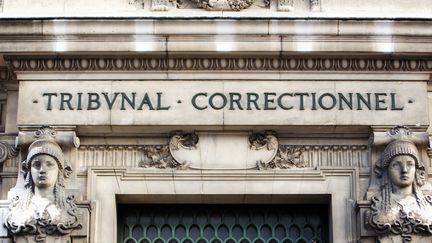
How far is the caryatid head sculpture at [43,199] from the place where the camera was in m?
17.2

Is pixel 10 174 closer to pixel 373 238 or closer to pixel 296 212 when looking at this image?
pixel 296 212

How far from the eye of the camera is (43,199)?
57.0 ft

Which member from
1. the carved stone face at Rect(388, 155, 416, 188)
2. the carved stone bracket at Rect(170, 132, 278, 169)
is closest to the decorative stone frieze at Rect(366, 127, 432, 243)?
the carved stone face at Rect(388, 155, 416, 188)

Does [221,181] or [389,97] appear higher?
[389,97]

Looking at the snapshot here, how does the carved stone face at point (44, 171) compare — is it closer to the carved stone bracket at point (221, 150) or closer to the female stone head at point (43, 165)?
the female stone head at point (43, 165)

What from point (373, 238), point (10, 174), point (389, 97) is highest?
point (389, 97)

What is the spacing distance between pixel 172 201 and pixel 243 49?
2.66 m

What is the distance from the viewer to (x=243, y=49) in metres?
17.8

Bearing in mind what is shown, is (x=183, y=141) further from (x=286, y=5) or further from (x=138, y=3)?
(x=286, y=5)

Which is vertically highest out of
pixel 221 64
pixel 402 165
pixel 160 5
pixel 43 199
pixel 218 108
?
pixel 160 5

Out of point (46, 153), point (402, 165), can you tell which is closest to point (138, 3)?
point (46, 153)

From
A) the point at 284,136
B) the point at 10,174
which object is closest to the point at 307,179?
the point at 284,136

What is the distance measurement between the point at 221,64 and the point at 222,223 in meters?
2.57

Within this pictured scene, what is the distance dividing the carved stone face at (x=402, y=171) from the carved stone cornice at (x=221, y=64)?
1.54 m
